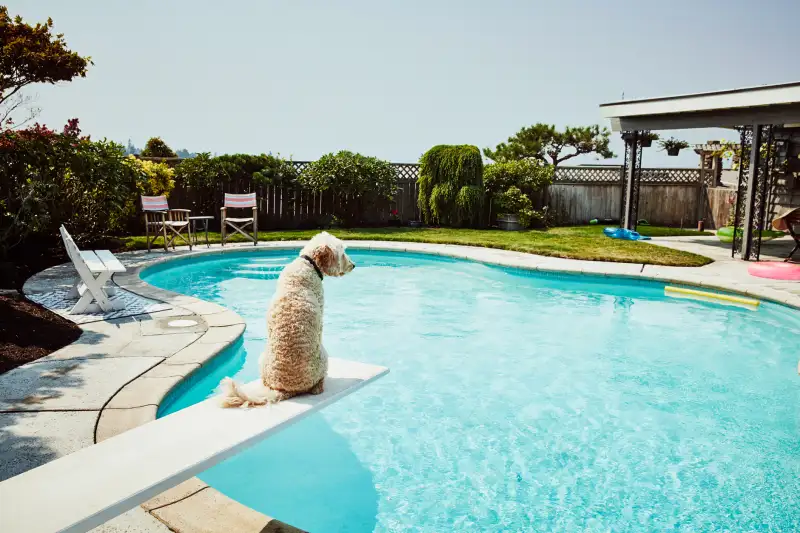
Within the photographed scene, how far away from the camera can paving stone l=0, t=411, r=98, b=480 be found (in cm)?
265

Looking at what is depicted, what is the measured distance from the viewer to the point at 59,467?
2.20m

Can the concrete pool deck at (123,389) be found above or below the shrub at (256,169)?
below

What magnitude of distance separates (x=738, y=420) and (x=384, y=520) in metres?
2.95

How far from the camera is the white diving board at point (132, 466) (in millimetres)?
1881

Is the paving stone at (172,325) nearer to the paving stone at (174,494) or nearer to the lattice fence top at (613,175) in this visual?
the paving stone at (174,494)

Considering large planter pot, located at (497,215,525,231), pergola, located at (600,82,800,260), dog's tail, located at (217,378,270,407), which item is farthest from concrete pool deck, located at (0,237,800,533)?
large planter pot, located at (497,215,525,231)

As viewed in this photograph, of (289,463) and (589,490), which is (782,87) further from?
(289,463)

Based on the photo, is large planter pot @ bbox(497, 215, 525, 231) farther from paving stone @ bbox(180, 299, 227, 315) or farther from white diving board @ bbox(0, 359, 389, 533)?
white diving board @ bbox(0, 359, 389, 533)

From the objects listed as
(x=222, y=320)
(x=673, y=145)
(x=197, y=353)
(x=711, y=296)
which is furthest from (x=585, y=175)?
(x=197, y=353)

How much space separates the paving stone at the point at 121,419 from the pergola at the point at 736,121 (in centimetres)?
930

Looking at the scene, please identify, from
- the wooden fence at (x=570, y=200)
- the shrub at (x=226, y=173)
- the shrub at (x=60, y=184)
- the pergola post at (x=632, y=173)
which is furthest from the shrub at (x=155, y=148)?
the pergola post at (x=632, y=173)

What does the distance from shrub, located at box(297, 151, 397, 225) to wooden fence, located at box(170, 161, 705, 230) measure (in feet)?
0.62

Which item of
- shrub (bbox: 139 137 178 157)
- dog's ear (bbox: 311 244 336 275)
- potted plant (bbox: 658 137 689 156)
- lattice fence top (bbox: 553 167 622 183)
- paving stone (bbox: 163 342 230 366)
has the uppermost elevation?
potted plant (bbox: 658 137 689 156)

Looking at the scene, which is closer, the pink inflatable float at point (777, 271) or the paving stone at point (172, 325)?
the paving stone at point (172, 325)
